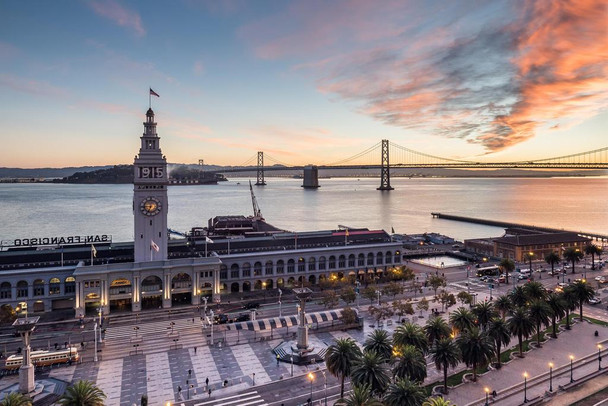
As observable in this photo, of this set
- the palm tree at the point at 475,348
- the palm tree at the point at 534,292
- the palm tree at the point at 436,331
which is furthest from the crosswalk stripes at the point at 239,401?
the palm tree at the point at 534,292

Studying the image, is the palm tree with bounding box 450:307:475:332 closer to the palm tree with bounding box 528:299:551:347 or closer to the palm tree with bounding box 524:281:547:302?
the palm tree with bounding box 528:299:551:347

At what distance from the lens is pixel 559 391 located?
4456 cm

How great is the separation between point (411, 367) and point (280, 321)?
25133mm

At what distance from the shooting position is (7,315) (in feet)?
204

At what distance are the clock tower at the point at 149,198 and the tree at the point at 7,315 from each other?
18336 millimetres

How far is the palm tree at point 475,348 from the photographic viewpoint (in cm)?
4516

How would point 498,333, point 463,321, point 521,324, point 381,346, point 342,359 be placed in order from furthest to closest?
point 521,324 < point 463,321 < point 498,333 < point 381,346 < point 342,359

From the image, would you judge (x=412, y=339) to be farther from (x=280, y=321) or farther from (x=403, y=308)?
(x=280, y=321)

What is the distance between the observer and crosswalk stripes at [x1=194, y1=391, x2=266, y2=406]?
140 feet

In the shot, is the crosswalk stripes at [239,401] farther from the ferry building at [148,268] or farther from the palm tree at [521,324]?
the ferry building at [148,268]

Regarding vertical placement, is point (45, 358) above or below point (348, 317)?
below

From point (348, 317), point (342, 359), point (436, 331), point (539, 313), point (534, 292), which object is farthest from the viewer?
point (348, 317)

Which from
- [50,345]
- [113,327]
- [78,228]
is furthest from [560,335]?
[78,228]

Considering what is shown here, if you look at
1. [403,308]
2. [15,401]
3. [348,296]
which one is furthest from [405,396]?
[348,296]
